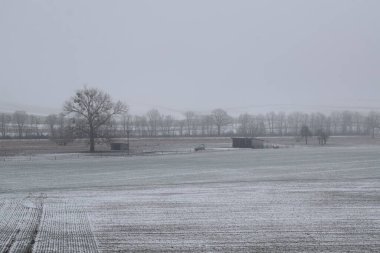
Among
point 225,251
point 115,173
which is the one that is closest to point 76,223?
point 225,251

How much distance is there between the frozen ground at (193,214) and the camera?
49.0 feet

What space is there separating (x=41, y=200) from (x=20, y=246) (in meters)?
11.3

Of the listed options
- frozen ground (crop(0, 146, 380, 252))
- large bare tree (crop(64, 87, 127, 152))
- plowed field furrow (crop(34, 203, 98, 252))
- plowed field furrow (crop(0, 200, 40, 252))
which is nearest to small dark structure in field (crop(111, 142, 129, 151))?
large bare tree (crop(64, 87, 127, 152))

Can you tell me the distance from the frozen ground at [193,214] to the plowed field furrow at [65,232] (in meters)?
0.03

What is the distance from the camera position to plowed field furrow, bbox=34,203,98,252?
14.5 m

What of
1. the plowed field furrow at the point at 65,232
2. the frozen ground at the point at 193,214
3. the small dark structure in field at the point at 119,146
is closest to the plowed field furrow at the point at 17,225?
the frozen ground at the point at 193,214

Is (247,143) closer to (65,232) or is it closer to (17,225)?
(17,225)

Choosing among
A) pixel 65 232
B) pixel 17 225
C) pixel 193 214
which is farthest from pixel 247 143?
pixel 65 232

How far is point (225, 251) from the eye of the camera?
13.9m

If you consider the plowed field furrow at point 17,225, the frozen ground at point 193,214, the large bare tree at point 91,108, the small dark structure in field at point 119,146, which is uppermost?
the large bare tree at point 91,108

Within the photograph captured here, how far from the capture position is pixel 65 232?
16719mm

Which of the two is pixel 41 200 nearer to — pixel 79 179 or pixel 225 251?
pixel 79 179

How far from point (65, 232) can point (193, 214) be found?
5862 mm

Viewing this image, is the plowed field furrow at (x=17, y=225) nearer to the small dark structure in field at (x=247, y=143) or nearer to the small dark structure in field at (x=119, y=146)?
the small dark structure in field at (x=119, y=146)
